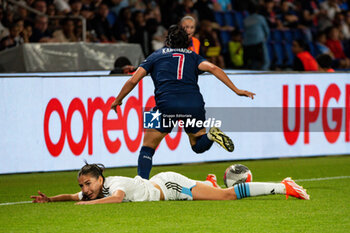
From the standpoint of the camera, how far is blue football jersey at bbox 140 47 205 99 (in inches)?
352

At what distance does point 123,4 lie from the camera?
17297mm

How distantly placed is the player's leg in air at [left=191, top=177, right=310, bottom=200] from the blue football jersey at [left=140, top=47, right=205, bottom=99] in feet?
4.23

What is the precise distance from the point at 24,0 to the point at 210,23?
475cm

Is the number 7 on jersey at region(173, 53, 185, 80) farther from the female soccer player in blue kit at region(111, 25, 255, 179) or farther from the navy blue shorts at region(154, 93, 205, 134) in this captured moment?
the navy blue shorts at region(154, 93, 205, 134)

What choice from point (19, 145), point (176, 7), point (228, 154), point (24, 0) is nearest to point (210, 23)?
point (176, 7)

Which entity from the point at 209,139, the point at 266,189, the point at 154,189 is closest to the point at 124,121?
the point at 209,139

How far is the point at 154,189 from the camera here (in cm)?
812

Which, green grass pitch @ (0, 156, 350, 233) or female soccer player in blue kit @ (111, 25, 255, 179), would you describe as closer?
green grass pitch @ (0, 156, 350, 233)

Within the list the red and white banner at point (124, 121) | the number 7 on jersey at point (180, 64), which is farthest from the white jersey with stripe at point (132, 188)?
the red and white banner at point (124, 121)

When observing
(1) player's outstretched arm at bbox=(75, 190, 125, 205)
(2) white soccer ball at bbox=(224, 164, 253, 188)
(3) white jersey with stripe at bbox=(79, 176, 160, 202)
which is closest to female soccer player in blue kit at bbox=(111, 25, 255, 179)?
(2) white soccer ball at bbox=(224, 164, 253, 188)

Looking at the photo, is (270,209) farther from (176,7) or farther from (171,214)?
(176,7)

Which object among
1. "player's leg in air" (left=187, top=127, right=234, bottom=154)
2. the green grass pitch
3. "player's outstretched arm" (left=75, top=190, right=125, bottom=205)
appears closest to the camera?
the green grass pitch

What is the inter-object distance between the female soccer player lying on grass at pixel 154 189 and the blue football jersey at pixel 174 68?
1.25m

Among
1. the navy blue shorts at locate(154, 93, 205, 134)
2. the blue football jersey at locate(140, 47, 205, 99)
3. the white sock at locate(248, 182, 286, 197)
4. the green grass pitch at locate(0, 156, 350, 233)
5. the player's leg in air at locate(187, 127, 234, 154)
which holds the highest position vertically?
the blue football jersey at locate(140, 47, 205, 99)
